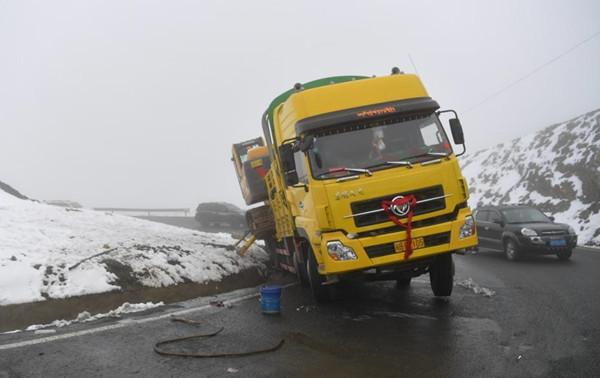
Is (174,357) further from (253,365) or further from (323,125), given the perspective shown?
(323,125)

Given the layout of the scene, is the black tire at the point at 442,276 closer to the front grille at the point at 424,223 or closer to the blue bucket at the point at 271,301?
the front grille at the point at 424,223

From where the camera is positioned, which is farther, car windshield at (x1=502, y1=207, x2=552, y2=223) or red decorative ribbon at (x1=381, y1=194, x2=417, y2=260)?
car windshield at (x1=502, y1=207, x2=552, y2=223)

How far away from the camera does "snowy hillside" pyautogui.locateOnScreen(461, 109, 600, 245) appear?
68.9ft

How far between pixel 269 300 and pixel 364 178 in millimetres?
2321

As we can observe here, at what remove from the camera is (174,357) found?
Answer: 4.74 meters

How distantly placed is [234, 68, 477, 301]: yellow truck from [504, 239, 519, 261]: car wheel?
6.62m

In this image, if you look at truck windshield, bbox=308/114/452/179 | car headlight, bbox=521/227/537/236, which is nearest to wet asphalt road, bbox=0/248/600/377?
truck windshield, bbox=308/114/452/179

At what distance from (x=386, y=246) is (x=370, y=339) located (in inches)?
53.2

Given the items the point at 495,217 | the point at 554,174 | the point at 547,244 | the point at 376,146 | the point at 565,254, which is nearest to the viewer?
the point at 376,146

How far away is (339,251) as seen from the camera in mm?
6152

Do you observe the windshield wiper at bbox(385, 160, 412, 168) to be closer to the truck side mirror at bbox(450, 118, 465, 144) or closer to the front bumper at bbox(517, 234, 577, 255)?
the truck side mirror at bbox(450, 118, 465, 144)

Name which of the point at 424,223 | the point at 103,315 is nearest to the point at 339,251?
the point at 424,223

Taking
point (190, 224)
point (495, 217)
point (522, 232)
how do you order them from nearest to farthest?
point (522, 232) → point (495, 217) → point (190, 224)

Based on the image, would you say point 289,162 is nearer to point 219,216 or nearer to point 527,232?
point 527,232
